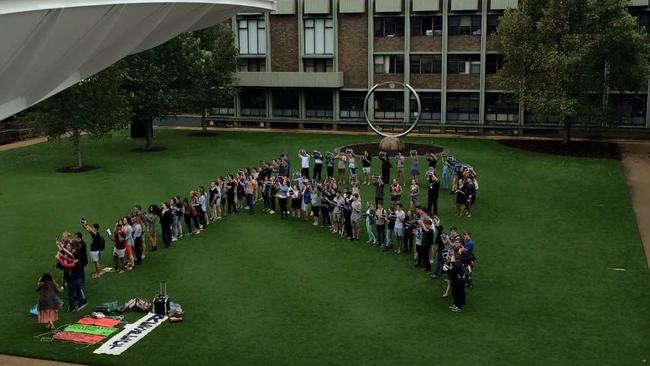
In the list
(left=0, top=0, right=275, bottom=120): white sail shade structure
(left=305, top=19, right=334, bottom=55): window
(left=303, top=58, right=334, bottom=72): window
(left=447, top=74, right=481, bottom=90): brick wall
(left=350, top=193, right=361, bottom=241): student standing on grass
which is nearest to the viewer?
(left=0, top=0, right=275, bottom=120): white sail shade structure

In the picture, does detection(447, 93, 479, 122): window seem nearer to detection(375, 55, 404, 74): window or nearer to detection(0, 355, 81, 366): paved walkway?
detection(375, 55, 404, 74): window

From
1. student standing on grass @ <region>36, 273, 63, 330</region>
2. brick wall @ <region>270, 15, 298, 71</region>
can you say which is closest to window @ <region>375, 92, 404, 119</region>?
brick wall @ <region>270, 15, 298, 71</region>

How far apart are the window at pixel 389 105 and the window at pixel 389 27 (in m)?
4.51

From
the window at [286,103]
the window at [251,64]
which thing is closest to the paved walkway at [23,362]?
the window at [286,103]

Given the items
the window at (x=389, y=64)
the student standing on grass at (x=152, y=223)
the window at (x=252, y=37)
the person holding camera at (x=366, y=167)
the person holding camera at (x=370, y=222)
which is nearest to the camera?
the student standing on grass at (x=152, y=223)

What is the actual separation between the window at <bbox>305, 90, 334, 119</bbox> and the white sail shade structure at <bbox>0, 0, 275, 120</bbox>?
43931 millimetres

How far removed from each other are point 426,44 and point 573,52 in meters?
15.7

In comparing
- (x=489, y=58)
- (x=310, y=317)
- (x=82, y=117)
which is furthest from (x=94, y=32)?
(x=489, y=58)

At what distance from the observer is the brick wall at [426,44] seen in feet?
177

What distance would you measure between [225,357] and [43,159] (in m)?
31.0

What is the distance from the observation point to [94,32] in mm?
10922

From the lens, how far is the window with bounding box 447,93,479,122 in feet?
178

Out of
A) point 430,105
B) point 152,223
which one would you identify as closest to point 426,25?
point 430,105

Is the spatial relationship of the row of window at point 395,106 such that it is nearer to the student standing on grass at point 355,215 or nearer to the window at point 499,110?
the window at point 499,110
